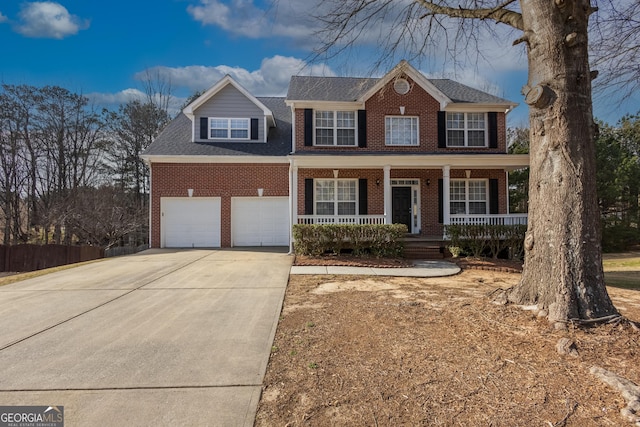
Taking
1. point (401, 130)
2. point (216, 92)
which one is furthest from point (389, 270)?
point (216, 92)

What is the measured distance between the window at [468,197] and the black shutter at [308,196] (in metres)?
5.93

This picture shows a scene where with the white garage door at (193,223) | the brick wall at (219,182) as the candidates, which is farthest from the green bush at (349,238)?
the white garage door at (193,223)

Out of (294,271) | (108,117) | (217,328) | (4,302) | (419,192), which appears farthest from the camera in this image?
(108,117)

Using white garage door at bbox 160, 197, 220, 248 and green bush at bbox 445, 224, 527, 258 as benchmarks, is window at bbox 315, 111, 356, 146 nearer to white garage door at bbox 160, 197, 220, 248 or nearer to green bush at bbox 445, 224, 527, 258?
white garage door at bbox 160, 197, 220, 248

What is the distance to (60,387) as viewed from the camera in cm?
291

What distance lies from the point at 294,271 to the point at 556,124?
6.38 m

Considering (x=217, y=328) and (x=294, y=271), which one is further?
(x=294, y=271)

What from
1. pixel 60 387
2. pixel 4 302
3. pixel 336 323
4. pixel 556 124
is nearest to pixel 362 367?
pixel 336 323

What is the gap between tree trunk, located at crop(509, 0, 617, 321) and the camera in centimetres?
397

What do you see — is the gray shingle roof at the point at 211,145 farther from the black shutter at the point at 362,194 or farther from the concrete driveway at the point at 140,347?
the concrete driveway at the point at 140,347

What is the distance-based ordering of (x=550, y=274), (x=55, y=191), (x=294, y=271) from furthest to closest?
(x=55, y=191) → (x=294, y=271) → (x=550, y=274)

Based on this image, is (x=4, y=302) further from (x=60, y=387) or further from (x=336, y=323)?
(x=336, y=323)

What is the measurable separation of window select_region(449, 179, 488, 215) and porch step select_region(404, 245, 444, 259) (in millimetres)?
3259

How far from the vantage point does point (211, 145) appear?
1488 cm
